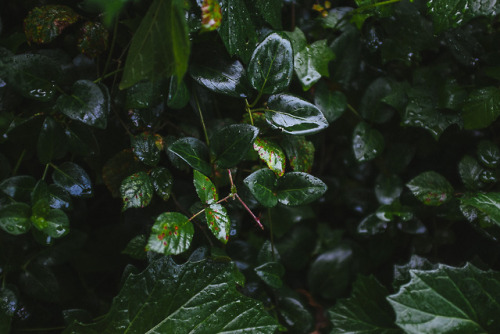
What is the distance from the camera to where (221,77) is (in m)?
0.85

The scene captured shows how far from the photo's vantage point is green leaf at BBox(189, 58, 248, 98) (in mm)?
847

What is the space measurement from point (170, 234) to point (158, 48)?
1.12 feet

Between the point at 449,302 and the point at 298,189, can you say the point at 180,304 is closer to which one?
the point at 298,189

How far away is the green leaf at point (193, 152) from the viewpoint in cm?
79

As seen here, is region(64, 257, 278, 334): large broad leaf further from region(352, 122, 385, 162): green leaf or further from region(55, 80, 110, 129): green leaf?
region(352, 122, 385, 162): green leaf

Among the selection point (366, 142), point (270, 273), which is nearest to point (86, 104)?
point (270, 273)

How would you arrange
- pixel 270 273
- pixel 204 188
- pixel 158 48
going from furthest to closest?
pixel 270 273, pixel 204 188, pixel 158 48

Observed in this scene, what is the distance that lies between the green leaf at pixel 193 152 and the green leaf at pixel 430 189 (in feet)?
1.69

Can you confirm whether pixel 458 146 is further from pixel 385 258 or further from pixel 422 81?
pixel 385 258

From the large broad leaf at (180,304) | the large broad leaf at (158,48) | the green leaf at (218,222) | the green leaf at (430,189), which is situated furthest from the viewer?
the green leaf at (430,189)

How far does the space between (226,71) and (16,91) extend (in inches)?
18.5

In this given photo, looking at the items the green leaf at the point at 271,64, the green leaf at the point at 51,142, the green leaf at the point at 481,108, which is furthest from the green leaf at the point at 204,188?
the green leaf at the point at 481,108

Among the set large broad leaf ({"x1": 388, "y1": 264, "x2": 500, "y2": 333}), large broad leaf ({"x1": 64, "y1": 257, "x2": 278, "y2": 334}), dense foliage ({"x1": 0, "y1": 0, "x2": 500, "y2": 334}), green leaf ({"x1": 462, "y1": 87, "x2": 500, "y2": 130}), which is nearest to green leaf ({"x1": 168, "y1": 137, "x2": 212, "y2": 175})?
dense foliage ({"x1": 0, "y1": 0, "x2": 500, "y2": 334})

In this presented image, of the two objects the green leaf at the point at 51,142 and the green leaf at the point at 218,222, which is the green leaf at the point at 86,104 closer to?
the green leaf at the point at 51,142
